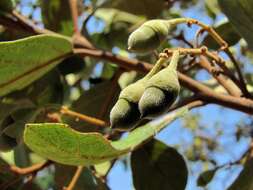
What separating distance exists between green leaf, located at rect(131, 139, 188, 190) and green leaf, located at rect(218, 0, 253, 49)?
1.34 feet

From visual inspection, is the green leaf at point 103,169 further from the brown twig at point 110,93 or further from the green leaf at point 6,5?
the green leaf at point 6,5

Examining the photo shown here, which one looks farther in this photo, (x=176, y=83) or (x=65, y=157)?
(x=65, y=157)

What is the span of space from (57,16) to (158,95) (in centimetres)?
96

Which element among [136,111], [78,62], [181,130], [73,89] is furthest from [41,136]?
[181,130]

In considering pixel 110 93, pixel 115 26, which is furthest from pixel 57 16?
pixel 110 93

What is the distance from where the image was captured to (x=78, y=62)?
1718 millimetres

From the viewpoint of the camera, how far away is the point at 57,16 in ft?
5.80

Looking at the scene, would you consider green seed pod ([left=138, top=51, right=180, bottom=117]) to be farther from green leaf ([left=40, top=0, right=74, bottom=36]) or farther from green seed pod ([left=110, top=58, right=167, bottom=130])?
green leaf ([left=40, top=0, right=74, bottom=36])

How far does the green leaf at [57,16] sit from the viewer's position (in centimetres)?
177

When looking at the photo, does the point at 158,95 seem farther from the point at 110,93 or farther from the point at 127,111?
the point at 110,93

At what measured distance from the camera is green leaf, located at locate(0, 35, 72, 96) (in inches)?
47.6

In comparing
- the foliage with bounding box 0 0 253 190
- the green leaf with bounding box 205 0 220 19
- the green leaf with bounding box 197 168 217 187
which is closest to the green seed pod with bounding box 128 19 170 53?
the foliage with bounding box 0 0 253 190

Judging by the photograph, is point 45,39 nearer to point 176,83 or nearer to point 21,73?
point 21,73

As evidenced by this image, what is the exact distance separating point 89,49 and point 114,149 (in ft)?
1.38
